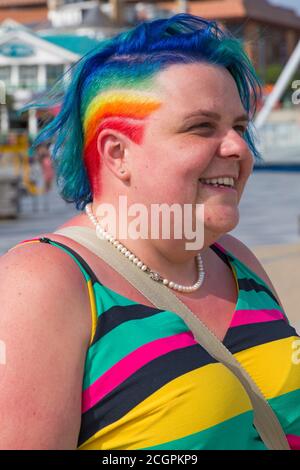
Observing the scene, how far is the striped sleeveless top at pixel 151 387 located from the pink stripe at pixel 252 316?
19 centimetres

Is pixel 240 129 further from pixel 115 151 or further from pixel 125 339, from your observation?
pixel 125 339

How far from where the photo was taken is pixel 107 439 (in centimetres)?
147

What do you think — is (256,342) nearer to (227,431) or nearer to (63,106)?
(227,431)

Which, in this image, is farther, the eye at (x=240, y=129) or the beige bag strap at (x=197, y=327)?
the eye at (x=240, y=129)

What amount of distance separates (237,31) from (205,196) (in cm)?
48

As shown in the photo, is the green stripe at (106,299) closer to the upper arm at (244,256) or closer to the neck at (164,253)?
the neck at (164,253)

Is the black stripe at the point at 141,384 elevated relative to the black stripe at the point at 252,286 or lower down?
elevated

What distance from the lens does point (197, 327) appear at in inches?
64.1

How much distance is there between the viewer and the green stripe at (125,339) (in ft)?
4.78

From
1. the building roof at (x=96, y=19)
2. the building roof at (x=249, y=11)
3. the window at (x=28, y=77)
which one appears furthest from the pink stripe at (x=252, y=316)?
the building roof at (x=249, y=11)

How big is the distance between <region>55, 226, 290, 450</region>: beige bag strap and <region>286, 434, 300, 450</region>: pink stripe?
0.13ft

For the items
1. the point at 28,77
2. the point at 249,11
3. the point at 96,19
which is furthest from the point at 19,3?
the point at 28,77

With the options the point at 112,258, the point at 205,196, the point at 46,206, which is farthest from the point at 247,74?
the point at 46,206

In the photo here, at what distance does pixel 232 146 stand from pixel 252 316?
35cm
